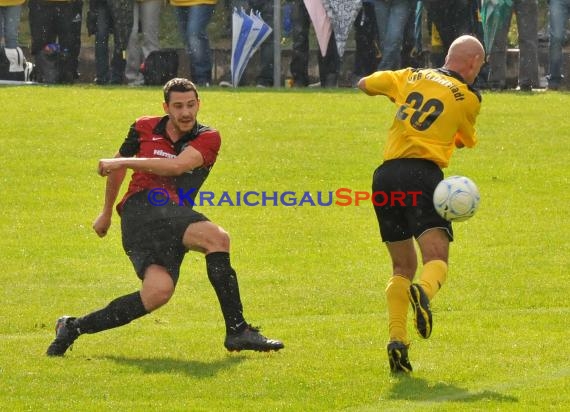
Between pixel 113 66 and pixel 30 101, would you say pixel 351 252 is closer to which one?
pixel 30 101

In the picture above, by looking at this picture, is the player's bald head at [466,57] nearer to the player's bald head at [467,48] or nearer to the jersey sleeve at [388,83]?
the player's bald head at [467,48]

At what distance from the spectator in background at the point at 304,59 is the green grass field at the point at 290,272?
3.60 ft

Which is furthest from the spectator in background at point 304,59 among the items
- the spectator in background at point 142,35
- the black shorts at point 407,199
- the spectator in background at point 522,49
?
the black shorts at point 407,199

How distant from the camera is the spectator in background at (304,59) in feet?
76.8

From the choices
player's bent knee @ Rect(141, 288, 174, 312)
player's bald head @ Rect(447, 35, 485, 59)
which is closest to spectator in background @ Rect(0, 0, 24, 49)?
player's bent knee @ Rect(141, 288, 174, 312)

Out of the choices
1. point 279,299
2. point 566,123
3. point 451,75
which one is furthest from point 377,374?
point 566,123

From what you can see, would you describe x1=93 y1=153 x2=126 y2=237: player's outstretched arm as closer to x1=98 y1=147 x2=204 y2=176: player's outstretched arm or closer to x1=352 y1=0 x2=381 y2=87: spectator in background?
x1=98 y1=147 x2=204 y2=176: player's outstretched arm

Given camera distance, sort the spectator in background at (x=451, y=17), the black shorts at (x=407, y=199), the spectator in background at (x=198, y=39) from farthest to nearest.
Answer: the spectator in background at (x=198, y=39)
the spectator in background at (x=451, y=17)
the black shorts at (x=407, y=199)

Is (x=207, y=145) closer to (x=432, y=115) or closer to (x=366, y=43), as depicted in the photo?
(x=432, y=115)

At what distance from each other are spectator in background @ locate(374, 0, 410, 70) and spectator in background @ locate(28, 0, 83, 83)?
4813 mm

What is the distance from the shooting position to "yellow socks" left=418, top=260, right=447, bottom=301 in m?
9.18

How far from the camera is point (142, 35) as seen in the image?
78.0 feet

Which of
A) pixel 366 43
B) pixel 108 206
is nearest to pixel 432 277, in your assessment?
pixel 108 206

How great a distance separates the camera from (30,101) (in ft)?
72.1
